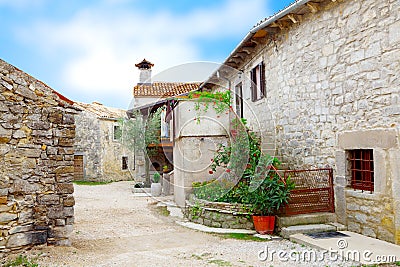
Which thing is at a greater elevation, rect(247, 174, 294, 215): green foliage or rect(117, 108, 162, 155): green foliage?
rect(117, 108, 162, 155): green foliage

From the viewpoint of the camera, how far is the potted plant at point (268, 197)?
5.62m

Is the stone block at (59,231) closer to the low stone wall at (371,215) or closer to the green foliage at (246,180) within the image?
the green foliage at (246,180)

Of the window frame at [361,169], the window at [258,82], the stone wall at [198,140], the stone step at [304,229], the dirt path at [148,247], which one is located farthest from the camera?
the window at [258,82]

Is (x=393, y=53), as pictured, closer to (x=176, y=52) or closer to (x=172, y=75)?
(x=172, y=75)

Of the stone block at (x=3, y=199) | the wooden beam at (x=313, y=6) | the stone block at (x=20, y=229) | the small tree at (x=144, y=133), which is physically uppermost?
the wooden beam at (x=313, y=6)

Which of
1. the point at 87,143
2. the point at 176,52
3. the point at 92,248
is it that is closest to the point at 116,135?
the point at 87,143

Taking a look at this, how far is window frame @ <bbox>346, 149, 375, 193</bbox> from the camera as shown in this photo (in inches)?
205

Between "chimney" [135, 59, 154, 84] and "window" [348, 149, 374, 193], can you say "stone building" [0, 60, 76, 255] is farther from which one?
"chimney" [135, 59, 154, 84]

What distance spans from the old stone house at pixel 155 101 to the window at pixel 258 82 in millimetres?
4048

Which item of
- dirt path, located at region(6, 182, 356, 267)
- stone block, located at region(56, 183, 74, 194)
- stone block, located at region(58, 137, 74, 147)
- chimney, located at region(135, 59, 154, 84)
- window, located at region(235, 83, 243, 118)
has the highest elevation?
chimney, located at region(135, 59, 154, 84)

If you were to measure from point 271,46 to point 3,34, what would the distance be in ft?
18.6

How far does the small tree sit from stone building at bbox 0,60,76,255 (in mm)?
8897
